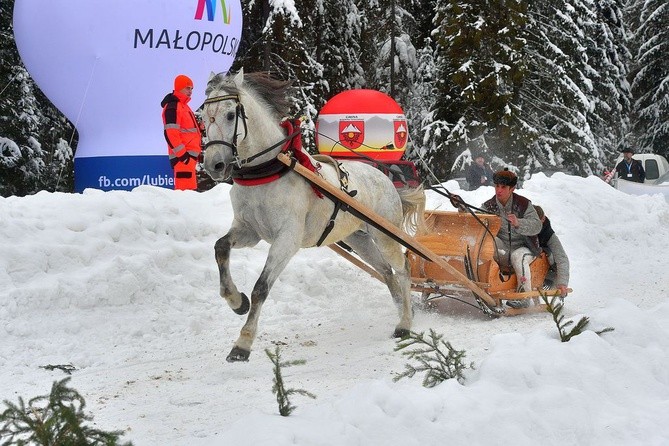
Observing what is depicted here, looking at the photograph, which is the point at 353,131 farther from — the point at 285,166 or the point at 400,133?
the point at 285,166

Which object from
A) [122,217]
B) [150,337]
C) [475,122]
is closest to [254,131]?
[150,337]

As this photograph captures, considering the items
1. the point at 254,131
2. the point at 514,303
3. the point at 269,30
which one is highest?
the point at 269,30

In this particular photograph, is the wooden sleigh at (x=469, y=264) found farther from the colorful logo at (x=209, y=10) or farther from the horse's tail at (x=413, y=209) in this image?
the colorful logo at (x=209, y=10)

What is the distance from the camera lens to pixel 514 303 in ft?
28.2

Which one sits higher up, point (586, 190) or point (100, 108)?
point (100, 108)

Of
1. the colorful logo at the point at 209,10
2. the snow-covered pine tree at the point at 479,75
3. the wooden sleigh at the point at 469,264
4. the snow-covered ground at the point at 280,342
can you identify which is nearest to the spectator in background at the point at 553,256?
the wooden sleigh at the point at 469,264

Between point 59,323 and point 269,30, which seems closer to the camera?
point 59,323

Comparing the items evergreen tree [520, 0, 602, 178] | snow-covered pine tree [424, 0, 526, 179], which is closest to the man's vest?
snow-covered pine tree [424, 0, 526, 179]

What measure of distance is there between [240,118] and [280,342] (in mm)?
2024

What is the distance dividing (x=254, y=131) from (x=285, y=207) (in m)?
0.59

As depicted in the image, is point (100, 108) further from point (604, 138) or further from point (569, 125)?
point (604, 138)

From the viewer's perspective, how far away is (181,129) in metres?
11.0

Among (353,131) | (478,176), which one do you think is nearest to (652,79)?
(478,176)

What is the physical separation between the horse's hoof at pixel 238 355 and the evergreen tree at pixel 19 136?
43.7ft
